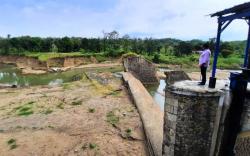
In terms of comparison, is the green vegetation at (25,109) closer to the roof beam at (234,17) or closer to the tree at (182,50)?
the roof beam at (234,17)

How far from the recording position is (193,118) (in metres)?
7.23

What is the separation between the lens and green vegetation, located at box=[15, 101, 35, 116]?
48.2 feet

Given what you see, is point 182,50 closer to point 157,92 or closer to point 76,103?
point 157,92

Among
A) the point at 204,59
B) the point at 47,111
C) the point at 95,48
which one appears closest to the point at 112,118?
the point at 47,111

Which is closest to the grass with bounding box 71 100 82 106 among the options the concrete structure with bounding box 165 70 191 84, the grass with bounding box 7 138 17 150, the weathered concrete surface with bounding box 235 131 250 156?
the grass with bounding box 7 138 17 150

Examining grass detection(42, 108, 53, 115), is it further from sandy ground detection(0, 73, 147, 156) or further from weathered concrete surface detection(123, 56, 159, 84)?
weathered concrete surface detection(123, 56, 159, 84)

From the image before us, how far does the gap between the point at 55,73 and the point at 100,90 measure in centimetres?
2679

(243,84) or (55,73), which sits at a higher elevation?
(243,84)

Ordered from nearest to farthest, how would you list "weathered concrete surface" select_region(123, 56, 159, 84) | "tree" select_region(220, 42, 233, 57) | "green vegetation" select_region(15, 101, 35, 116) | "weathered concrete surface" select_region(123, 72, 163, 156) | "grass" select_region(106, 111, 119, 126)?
"weathered concrete surface" select_region(123, 72, 163, 156)
"grass" select_region(106, 111, 119, 126)
"green vegetation" select_region(15, 101, 35, 116)
"weathered concrete surface" select_region(123, 56, 159, 84)
"tree" select_region(220, 42, 233, 57)

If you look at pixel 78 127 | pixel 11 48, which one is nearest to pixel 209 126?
pixel 78 127

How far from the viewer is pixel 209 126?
7355mm

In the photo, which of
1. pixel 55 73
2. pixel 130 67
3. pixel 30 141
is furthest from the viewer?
pixel 55 73

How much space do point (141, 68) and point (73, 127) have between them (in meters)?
17.3

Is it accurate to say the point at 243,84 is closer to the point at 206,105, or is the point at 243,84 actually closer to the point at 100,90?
the point at 206,105
